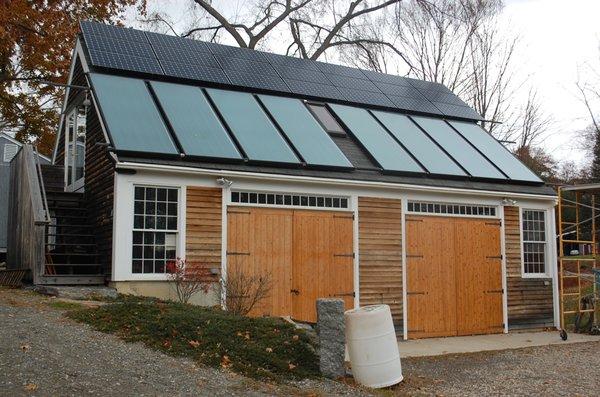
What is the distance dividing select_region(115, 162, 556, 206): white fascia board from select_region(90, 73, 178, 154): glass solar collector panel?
32 cm

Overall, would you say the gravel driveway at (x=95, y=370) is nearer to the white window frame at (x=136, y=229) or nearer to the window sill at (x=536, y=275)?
the white window frame at (x=136, y=229)

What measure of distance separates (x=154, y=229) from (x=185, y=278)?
96 centimetres

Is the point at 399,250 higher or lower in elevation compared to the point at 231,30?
lower

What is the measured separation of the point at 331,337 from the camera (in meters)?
8.27

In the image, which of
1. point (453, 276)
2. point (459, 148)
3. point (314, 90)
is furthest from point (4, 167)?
point (453, 276)

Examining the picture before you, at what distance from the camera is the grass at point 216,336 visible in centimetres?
801

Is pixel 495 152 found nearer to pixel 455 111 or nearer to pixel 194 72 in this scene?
pixel 455 111

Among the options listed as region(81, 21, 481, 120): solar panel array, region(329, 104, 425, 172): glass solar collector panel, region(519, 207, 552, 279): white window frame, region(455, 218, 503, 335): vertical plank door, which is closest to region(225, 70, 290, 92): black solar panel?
region(81, 21, 481, 120): solar panel array

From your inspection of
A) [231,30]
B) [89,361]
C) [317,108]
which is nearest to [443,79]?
[231,30]

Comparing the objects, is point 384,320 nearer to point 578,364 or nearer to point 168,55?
point 578,364

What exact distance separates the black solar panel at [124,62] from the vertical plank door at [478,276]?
23.5ft

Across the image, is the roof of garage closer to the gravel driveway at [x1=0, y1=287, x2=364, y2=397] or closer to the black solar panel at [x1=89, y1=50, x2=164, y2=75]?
the black solar panel at [x1=89, y1=50, x2=164, y2=75]

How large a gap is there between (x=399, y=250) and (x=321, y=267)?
1845mm

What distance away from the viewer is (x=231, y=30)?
2875 centimetres
